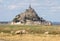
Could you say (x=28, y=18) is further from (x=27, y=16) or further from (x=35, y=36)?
(x=35, y=36)

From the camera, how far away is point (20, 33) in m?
67.6

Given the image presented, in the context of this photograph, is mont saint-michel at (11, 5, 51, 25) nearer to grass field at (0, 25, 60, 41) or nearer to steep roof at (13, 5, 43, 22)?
steep roof at (13, 5, 43, 22)

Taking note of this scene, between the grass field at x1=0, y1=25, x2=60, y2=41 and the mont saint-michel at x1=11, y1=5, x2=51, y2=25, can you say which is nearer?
the grass field at x1=0, y1=25, x2=60, y2=41

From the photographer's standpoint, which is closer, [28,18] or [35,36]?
[35,36]

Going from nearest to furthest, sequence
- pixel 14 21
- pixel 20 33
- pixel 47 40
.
A: pixel 47 40 → pixel 20 33 → pixel 14 21

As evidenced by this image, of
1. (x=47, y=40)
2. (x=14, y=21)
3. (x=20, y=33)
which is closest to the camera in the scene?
(x=47, y=40)

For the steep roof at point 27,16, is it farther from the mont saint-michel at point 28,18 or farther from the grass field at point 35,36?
the grass field at point 35,36

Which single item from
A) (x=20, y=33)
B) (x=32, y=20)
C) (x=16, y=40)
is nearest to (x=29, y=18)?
(x=32, y=20)

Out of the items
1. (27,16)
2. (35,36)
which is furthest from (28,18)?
(35,36)

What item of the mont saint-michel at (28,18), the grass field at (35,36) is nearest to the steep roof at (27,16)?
the mont saint-michel at (28,18)

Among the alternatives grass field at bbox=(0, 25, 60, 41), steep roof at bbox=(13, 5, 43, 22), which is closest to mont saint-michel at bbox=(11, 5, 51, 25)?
steep roof at bbox=(13, 5, 43, 22)

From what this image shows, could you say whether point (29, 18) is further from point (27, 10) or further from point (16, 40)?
point (16, 40)

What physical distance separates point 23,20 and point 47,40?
321 ft

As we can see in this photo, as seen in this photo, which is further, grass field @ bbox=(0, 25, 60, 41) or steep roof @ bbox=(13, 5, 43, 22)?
steep roof @ bbox=(13, 5, 43, 22)
